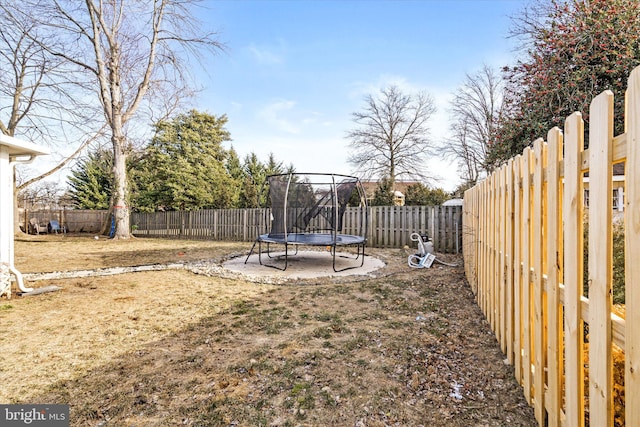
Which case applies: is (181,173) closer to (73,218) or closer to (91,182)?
(73,218)

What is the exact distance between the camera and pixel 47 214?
16.9 meters

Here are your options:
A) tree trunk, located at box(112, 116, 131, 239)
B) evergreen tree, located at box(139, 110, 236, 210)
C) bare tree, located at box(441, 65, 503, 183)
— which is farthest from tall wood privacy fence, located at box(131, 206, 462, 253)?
bare tree, located at box(441, 65, 503, 183)

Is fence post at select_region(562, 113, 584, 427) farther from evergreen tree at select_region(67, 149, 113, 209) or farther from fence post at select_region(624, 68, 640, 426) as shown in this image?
evergreen tree at select_region(67, 149, 113, 209)

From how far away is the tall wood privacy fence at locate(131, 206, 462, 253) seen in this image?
28.6 ft

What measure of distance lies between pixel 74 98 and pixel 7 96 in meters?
2.74

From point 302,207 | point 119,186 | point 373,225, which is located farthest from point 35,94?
point 373,225

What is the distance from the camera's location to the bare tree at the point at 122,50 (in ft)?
38.9

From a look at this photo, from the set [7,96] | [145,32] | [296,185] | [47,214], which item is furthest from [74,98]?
[296,185]

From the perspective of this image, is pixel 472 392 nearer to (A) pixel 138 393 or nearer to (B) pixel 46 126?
(A) pixel 138 393

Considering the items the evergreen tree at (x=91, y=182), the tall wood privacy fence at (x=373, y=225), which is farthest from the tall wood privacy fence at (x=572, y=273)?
the evergreen tree at (x=91, y=182)

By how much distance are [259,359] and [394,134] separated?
18783 millimetres

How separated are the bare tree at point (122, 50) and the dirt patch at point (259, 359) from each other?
424 inches

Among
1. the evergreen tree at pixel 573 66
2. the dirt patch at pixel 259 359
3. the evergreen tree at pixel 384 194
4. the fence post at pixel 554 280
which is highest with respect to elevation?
the evergreen tree at pixel 573 66

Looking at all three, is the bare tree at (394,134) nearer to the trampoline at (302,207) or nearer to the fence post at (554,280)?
the trampoline at (302,207)
